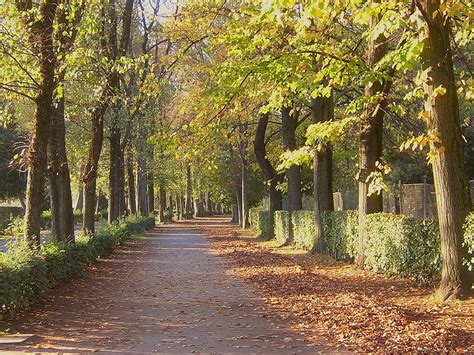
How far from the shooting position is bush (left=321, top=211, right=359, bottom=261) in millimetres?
16625

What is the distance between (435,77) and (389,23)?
4.97 feet

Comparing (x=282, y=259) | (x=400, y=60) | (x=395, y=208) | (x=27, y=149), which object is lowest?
Result: (x=282, y=259)

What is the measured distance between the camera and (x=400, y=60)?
1048 centimetres

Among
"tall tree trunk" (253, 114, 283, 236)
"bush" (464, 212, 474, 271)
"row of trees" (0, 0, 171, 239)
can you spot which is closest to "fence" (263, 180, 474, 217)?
"bush" (464, 212, 474, 271)

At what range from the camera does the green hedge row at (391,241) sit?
11531 millimetres

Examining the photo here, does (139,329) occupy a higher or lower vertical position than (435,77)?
lower

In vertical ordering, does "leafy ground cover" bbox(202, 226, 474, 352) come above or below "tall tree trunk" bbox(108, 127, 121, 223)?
below

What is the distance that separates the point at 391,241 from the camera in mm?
13430

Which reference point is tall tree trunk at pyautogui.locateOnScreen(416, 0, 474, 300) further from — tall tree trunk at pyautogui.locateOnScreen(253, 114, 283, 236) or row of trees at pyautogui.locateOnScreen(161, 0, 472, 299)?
tall tree trunk at pyautogui.locateOnScreen(253, 114, 283, 236)

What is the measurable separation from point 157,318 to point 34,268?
7.80 ft

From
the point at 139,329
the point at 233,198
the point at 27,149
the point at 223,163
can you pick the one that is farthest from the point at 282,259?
the point at 233,198

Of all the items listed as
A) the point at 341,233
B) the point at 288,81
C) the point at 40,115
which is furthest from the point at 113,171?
the point at 288,81

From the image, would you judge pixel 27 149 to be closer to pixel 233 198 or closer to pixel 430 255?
pixel 430 255

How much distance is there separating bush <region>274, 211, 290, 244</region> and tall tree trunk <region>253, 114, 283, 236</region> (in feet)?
5.67
